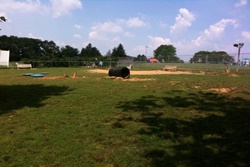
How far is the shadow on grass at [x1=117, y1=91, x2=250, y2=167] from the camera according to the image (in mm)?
4473

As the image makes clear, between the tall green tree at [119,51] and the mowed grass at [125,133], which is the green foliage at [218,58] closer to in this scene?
the mowed grass at [125,133]

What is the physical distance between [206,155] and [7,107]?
249 inches

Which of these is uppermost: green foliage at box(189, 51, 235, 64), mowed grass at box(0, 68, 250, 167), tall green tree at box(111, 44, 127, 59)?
tall green tree at box(111, 44, 127, 59)

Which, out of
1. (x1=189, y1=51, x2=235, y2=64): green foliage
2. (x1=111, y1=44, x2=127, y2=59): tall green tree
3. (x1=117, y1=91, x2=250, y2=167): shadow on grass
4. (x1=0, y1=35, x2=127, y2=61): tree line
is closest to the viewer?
(x1=117, y1=91, x2=250, y2=167): shadow on grass

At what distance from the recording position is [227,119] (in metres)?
6.79

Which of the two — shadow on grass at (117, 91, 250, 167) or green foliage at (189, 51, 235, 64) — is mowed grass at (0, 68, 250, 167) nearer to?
shadow on grass at (117, 91, 250, 167)

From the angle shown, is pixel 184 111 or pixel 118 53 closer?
pixel 184 111

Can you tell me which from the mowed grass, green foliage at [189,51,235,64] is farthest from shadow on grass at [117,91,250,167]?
green foliage at [189,51,235,64]

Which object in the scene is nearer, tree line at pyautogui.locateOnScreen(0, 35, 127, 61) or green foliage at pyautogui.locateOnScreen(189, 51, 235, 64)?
green foliage at pyautogui.locateOnScreen(189, 51, 235, 64)

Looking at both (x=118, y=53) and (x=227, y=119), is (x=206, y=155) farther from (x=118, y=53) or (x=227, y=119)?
(x=118, y=53)

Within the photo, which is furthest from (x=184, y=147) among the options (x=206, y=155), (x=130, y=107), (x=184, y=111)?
(x=130, y=107)

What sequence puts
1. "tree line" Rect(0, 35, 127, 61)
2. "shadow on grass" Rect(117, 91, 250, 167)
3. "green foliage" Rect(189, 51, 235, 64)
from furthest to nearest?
"tree line" Rect(0, 35, 127, 61)
"green foliage" Rect(189, 51, 235, 64)
"shadow on grass" Rect(117, 91, 250, 167)

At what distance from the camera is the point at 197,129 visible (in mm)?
6031

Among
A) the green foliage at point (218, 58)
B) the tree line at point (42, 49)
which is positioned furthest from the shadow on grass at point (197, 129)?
the tree line at point (42, 49)
